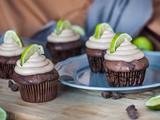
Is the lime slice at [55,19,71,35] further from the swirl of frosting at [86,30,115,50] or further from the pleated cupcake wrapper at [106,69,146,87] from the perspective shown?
the pleated cupcake wrapper at [106,69,146,87]

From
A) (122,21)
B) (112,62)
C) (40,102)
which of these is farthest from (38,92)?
(122,21)

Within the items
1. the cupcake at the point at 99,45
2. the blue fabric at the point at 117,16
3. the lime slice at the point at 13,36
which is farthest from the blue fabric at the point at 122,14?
the lime slice at the point at 13,36

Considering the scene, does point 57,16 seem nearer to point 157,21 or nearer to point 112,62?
point 157,21

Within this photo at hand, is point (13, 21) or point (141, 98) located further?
point (13, 21)

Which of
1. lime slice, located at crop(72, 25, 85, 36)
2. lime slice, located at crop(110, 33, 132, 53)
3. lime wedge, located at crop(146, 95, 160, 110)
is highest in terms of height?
lime slice, located at crop(110, 33, 132, 53)

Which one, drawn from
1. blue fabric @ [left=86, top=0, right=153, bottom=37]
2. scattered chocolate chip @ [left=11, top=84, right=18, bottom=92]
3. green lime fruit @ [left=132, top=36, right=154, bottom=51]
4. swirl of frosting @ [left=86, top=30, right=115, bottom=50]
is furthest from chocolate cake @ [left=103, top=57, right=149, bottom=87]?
blue fabric @ [left=86, top=0, right=153, bottom=37]

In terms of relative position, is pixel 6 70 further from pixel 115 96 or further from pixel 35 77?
pixel 115 96

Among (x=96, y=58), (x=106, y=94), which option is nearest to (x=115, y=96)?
(x=106, y=94)
